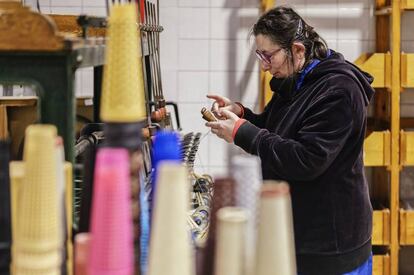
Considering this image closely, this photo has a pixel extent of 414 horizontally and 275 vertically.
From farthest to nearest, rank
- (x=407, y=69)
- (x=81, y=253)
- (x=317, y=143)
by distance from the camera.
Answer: (x=407, y=69)
(x=317, y=143)
(x=81, y=253)

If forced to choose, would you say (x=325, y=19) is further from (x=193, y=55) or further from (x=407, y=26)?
(x=193, y=55)

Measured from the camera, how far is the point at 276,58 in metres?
2.14

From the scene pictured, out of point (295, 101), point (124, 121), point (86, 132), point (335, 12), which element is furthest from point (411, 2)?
point (124, 121)

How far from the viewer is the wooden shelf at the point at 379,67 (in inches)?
135

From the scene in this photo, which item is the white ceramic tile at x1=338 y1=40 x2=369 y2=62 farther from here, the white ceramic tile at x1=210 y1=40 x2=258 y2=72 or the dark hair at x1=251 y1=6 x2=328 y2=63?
the dark hair at x1=251 y1=6 x2=328 y2=63

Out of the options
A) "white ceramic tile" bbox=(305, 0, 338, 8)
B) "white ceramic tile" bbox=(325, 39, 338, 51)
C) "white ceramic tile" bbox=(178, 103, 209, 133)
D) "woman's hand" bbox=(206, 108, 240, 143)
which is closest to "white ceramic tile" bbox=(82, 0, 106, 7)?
"white ceramic tile" bbox=(178, 103, 209, 133)

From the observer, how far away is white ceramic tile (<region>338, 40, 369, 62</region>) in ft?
12.1

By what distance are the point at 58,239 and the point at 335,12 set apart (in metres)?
3.22

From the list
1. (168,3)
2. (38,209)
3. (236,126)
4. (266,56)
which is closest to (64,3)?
(168,3)

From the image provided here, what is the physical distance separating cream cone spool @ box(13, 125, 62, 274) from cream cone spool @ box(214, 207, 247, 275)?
0.18 metres

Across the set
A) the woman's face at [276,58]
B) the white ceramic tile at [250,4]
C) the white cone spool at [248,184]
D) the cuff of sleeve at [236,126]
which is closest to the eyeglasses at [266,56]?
the woman's face at [276,58]

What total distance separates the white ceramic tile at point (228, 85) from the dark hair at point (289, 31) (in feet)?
5.21

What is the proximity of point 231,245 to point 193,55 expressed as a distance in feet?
10.1

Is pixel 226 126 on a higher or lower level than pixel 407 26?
lower
